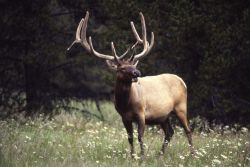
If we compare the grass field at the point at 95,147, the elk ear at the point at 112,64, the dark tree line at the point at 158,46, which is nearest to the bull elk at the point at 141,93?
the elk ear at the point at 112,64

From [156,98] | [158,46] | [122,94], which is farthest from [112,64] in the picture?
[158,46]

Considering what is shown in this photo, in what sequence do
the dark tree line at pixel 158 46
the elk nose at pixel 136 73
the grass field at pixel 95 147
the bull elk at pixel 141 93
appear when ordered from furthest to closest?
the dark tree line at pixel 158 46
the bull elk at pixel 141 93
the elk nose at pixel 136 73
the grass field at pixel 95 147

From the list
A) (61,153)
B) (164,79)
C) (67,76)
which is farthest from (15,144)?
(67,76)

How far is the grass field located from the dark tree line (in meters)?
1.28

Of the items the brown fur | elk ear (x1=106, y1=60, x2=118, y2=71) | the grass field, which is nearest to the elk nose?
the brown fur

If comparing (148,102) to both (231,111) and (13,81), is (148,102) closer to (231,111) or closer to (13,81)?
(231,111)

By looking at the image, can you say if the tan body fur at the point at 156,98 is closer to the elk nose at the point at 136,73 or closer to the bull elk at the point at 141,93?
the bull elk at the point at 141,93

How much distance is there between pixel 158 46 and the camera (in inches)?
522

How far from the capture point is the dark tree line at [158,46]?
41.5ft

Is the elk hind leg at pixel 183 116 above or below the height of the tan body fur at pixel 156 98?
below

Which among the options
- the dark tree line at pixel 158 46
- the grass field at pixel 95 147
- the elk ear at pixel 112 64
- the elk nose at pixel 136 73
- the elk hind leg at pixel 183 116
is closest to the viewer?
the grass field at pixel 95 147

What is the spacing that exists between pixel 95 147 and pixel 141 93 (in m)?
1.18

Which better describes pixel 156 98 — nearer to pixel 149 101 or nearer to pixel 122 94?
pixel 149 101

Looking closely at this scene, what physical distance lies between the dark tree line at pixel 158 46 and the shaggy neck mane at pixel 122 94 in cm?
316
